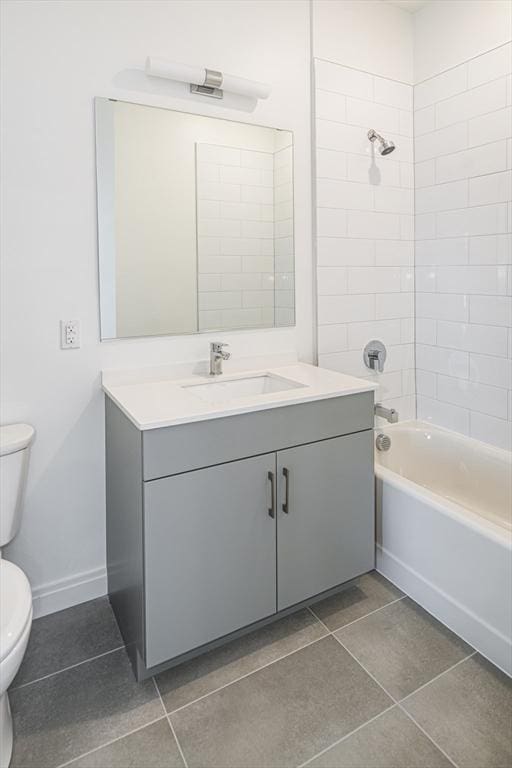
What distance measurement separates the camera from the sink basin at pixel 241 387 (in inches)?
77.9

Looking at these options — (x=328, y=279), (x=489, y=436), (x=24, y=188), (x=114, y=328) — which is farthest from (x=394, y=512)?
(x=24, y=188)

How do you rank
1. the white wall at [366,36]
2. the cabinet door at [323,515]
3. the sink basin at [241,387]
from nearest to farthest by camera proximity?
the cabinet door at [323,515] → the sink basin at [241,387] → the white wall at [366,36]

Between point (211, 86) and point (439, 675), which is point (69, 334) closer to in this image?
point (211, 86)

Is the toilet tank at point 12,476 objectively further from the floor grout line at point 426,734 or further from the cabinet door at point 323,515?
the floor grout line at point 426,734

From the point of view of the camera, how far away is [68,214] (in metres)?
1.78

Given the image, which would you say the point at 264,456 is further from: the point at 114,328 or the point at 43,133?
the point at 43,133

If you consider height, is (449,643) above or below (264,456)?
below

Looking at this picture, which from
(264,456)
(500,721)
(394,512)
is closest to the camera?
(500,721)

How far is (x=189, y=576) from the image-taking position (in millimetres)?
1532

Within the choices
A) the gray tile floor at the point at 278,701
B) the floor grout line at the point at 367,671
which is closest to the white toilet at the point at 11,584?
the gray tile floor at the point at 278,701

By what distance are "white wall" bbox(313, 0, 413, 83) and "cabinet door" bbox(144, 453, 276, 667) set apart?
78.7 inches

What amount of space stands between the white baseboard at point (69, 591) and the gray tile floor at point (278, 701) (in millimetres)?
61

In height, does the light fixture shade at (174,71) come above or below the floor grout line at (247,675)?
above

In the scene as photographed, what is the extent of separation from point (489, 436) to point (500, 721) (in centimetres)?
130
